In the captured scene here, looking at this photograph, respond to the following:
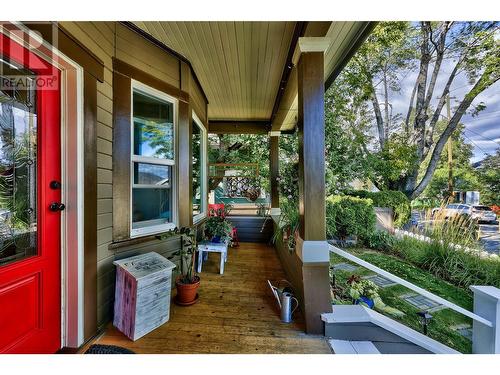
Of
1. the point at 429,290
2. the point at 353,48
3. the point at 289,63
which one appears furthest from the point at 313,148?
the point at 429,290

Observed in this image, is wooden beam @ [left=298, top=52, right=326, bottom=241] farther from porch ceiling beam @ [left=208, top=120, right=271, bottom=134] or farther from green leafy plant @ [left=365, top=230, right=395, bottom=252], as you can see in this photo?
green leafy plant @ [left=365, top=230, right=395, bottom=252]

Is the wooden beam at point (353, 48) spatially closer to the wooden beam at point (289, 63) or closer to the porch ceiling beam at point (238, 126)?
the wooden beam at point (289, 63)

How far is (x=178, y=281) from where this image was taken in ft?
7.00

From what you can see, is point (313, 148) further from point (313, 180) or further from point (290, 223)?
point (290, 223)

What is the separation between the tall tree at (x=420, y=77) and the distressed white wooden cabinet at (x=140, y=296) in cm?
657

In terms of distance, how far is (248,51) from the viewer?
234cm

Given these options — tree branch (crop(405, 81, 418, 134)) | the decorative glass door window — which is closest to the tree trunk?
tree branch (crop(405, 81, 418, 134))

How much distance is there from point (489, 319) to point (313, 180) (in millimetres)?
1652

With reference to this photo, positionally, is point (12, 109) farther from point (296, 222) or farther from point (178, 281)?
point (296, 222)

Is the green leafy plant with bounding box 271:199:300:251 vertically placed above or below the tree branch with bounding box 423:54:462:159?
below

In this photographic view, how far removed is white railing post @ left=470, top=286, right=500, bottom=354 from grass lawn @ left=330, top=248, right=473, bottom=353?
1.24 feet

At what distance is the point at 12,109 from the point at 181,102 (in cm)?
159

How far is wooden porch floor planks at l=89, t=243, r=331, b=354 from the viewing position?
1521 millimetres
